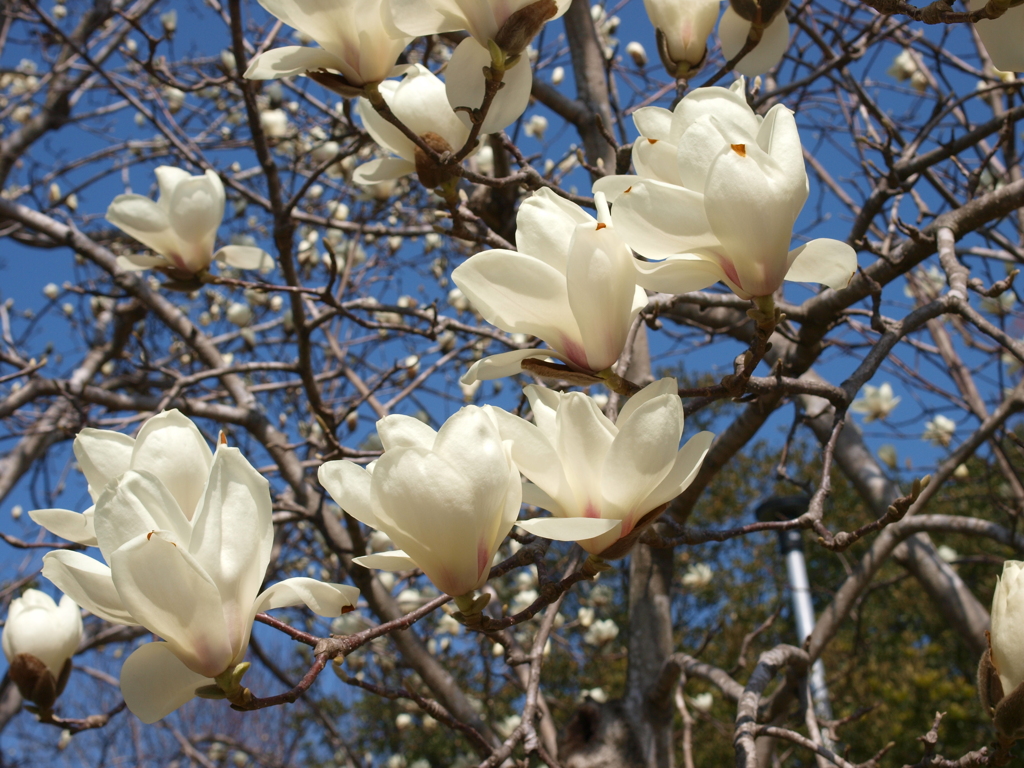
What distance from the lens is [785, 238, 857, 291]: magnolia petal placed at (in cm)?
61

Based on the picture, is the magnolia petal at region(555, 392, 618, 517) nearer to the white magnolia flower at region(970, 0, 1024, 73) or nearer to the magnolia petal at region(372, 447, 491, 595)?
the magnolia petal at region(372, 447, 491, 595)

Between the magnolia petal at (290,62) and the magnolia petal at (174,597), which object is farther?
the magnolia petal at (290,62)

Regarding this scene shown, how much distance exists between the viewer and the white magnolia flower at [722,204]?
1.81 feet

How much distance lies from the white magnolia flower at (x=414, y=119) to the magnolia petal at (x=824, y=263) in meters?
0.48

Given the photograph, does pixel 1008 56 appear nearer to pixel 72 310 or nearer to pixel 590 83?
pixel 590 83

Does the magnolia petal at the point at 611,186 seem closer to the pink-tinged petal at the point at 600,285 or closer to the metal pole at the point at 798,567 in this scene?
the pink-tinged petal at the point at 600,285

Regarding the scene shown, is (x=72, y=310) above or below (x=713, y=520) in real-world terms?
above

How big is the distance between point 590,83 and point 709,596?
5963 millimetres

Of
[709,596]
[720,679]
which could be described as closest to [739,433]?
[720,679]

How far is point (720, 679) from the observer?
141cm

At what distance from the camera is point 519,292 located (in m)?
0.64

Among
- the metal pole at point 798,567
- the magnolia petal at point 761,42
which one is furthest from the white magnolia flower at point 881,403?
the magnolia petal at point 761,42

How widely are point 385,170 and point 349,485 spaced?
55 cm

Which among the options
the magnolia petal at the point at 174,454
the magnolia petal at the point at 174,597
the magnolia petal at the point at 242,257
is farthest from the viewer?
the magnolia petal at the point at 242,257
